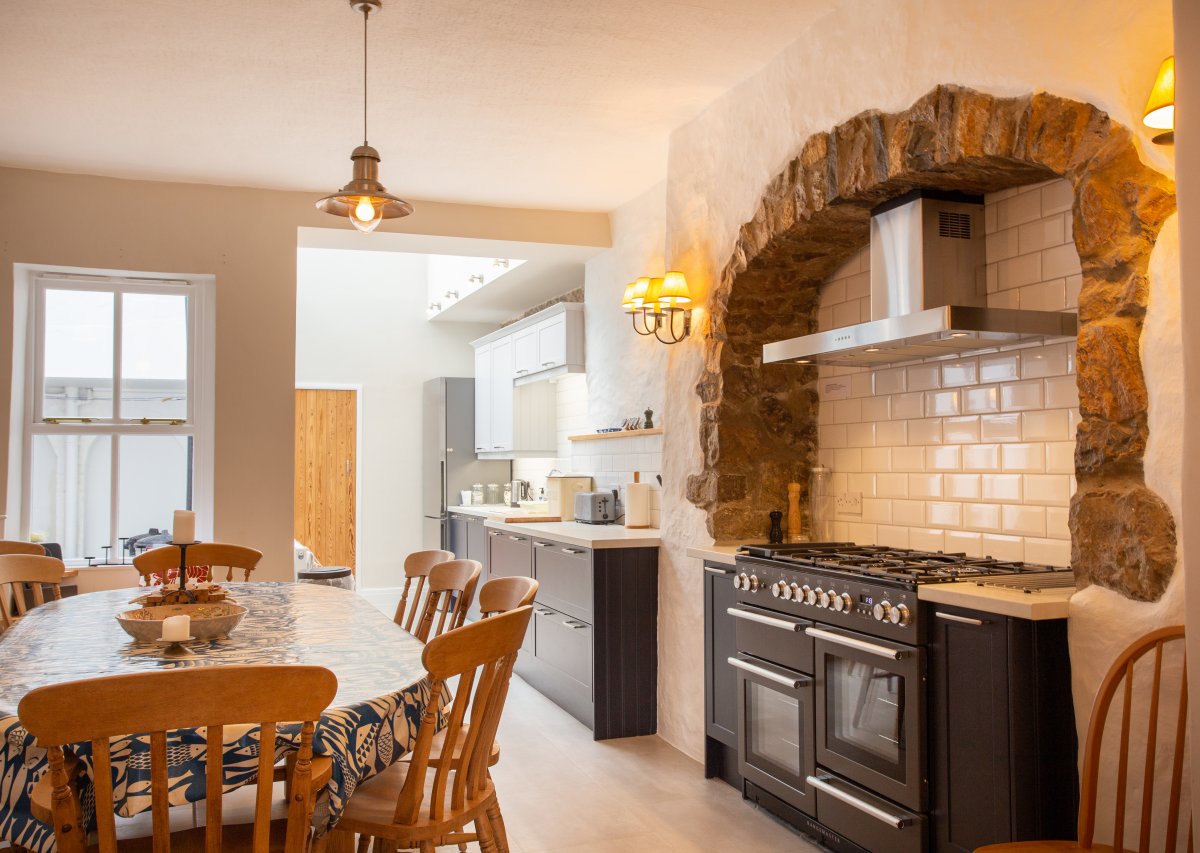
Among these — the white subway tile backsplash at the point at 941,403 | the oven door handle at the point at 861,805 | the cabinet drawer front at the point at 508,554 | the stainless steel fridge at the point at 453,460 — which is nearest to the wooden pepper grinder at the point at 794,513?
the white subway tile backsplash at the point at 941,403

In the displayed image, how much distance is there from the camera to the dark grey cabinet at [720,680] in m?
3.93

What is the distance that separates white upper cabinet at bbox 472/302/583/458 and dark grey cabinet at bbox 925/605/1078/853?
4265 mm

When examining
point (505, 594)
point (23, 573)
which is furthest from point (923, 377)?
point (23, 573)

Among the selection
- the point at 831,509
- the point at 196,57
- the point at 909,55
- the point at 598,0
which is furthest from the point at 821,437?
the point at 196,57

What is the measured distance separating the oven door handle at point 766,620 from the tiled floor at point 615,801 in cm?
75

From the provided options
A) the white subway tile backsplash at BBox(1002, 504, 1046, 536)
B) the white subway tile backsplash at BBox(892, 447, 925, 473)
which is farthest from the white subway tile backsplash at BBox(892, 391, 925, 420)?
the white subway tile backsplash at BBox(1002, 504, 1046, 536)

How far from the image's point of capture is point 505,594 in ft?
9.38

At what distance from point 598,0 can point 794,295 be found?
1575mm

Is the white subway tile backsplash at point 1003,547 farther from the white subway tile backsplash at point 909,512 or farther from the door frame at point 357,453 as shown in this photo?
the door frame at point 357,453

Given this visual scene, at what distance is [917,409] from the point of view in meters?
3.68

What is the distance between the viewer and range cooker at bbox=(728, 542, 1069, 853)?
2838 millimetres

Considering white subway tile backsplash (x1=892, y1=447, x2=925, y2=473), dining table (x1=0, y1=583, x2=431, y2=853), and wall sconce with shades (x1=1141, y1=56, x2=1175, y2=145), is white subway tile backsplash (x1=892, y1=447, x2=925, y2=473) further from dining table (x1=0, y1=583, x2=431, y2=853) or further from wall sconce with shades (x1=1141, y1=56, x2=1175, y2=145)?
dining table (x1=0, y1=583, x2=431, y2=853)

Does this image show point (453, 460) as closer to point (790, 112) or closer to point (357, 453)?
point (357, 453)

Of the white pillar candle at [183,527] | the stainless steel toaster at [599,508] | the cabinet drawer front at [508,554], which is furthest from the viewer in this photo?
the stainless steel toaster at [599,508]
